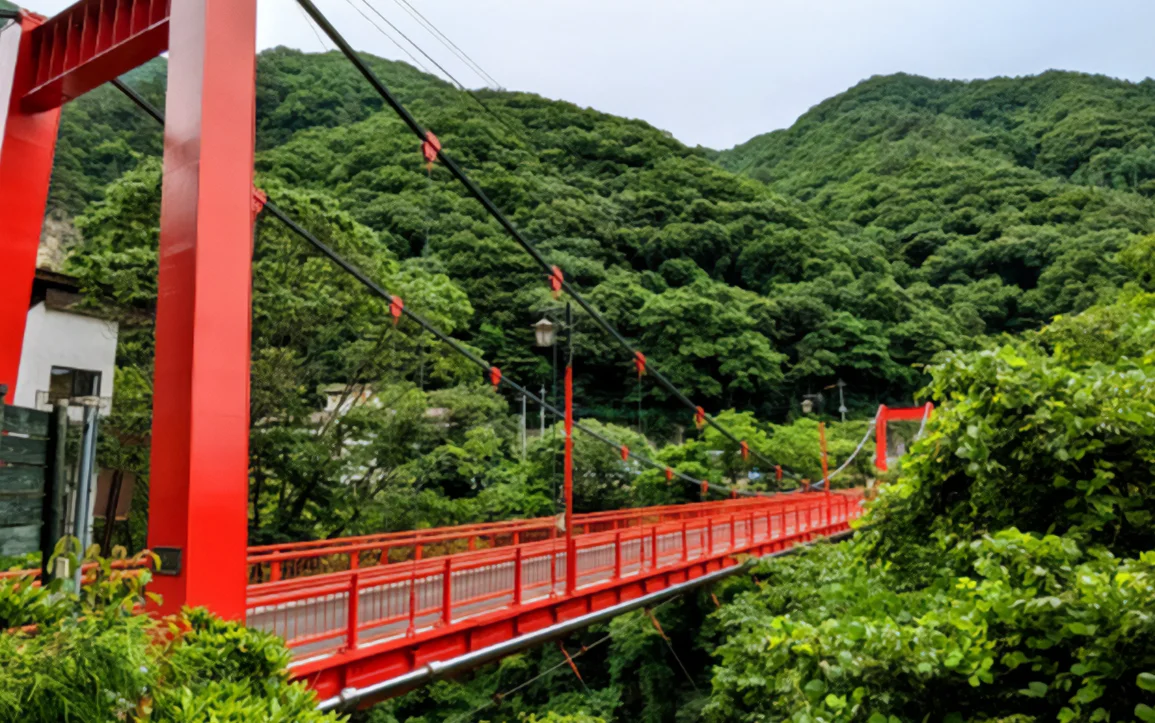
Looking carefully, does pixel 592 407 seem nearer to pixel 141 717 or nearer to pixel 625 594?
pixel 625 594

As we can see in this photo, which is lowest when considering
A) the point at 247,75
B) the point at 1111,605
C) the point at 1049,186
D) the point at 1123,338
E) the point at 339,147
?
the point at 1111,605

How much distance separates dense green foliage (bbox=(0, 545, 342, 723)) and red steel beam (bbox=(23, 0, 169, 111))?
352 centimetres

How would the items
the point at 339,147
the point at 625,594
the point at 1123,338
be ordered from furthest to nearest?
1. the point at 339,147
2. the point at 625,594
3. the point at 1123,338

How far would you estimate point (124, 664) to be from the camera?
2.40 m

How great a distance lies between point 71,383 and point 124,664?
548 inches

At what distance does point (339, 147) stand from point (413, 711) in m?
18.2

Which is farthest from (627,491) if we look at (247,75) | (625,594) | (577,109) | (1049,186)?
(1049,186)

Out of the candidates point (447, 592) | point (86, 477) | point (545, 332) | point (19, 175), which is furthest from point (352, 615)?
point (19, 175)

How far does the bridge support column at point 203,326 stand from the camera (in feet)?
12.8

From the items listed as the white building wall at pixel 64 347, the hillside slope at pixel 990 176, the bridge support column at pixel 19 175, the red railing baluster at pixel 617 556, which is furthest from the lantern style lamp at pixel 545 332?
the hillside slope at pixel 990 176

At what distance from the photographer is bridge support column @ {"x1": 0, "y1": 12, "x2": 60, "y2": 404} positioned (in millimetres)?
5852

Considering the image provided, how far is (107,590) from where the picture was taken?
2.89 meters

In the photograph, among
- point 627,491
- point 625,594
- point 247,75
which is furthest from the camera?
point 627,491

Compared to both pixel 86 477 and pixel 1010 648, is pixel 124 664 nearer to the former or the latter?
pixel 86 477
